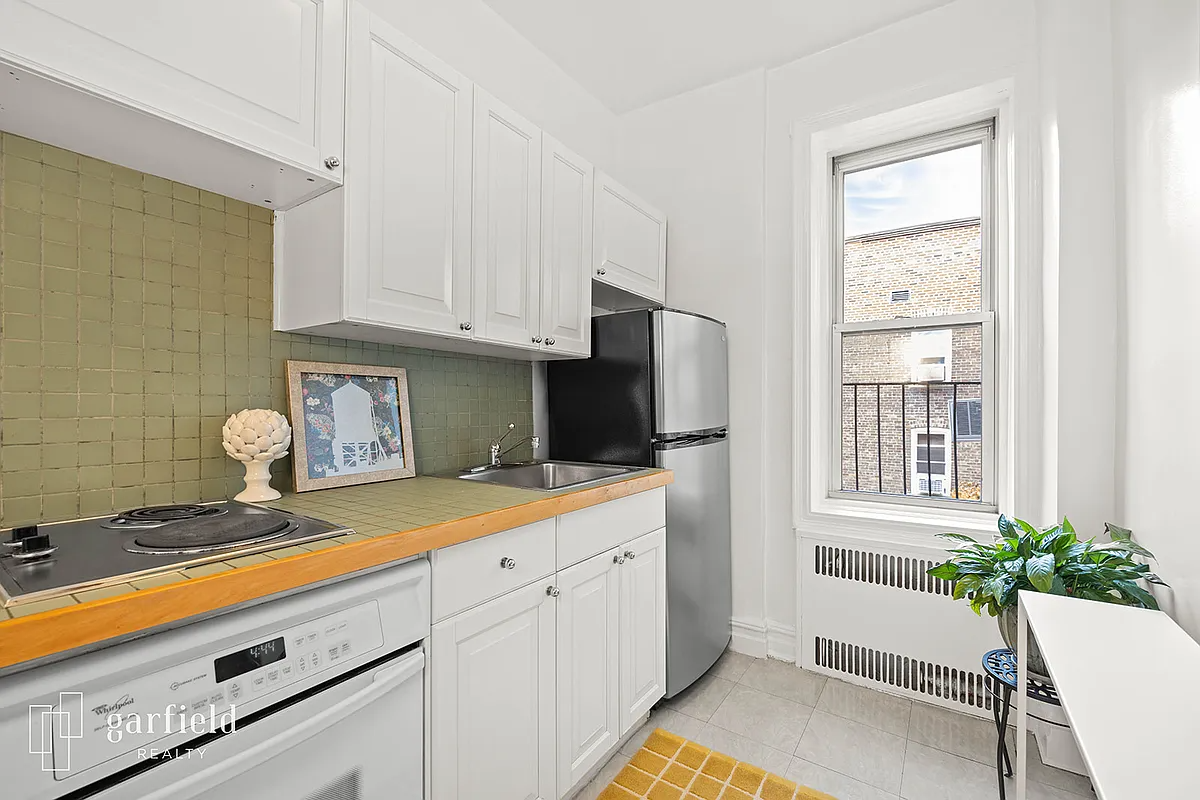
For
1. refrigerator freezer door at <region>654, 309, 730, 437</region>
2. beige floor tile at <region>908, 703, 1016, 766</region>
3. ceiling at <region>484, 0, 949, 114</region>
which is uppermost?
ceiling at <region>484, 0, 949, 114</region>

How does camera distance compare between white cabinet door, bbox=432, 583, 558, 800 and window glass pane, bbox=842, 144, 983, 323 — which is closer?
white cabinet door, bbox=432, 583, 558, 800

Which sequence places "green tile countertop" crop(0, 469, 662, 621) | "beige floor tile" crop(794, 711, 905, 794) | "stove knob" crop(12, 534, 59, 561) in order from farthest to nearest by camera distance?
"beige floor tile" crop(794, 711, 905, 794) → "stove knob" crop(12, 534, 59, 561) → "green tile countertop" crop(0, 469, 662, 621)

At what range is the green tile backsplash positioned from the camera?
1158 millimetres

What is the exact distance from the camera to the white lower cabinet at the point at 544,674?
125cm

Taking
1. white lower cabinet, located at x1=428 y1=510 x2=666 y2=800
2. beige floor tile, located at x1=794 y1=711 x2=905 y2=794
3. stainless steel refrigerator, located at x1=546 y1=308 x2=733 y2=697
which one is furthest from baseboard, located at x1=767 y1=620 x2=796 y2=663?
white lower cabinet, located at x1=428 y1=510 x2=666 y2=800

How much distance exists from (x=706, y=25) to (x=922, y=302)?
154cm

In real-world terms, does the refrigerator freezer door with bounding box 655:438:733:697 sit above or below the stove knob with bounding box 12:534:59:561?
below

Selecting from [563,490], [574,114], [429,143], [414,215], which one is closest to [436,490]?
[563,490]

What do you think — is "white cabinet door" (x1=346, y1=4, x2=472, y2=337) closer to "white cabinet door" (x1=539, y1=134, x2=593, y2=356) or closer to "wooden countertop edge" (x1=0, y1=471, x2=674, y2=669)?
"white cabinet door" (x1=539, y1=134, x2=593, y2=356)

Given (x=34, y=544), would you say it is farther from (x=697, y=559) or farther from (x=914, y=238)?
(x=914, y=238)

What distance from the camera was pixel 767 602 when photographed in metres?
2.67

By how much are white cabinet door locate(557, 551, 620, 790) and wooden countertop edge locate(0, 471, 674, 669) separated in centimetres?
45

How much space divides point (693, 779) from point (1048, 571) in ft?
3.96

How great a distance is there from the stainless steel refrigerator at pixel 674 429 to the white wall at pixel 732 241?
0.15m
